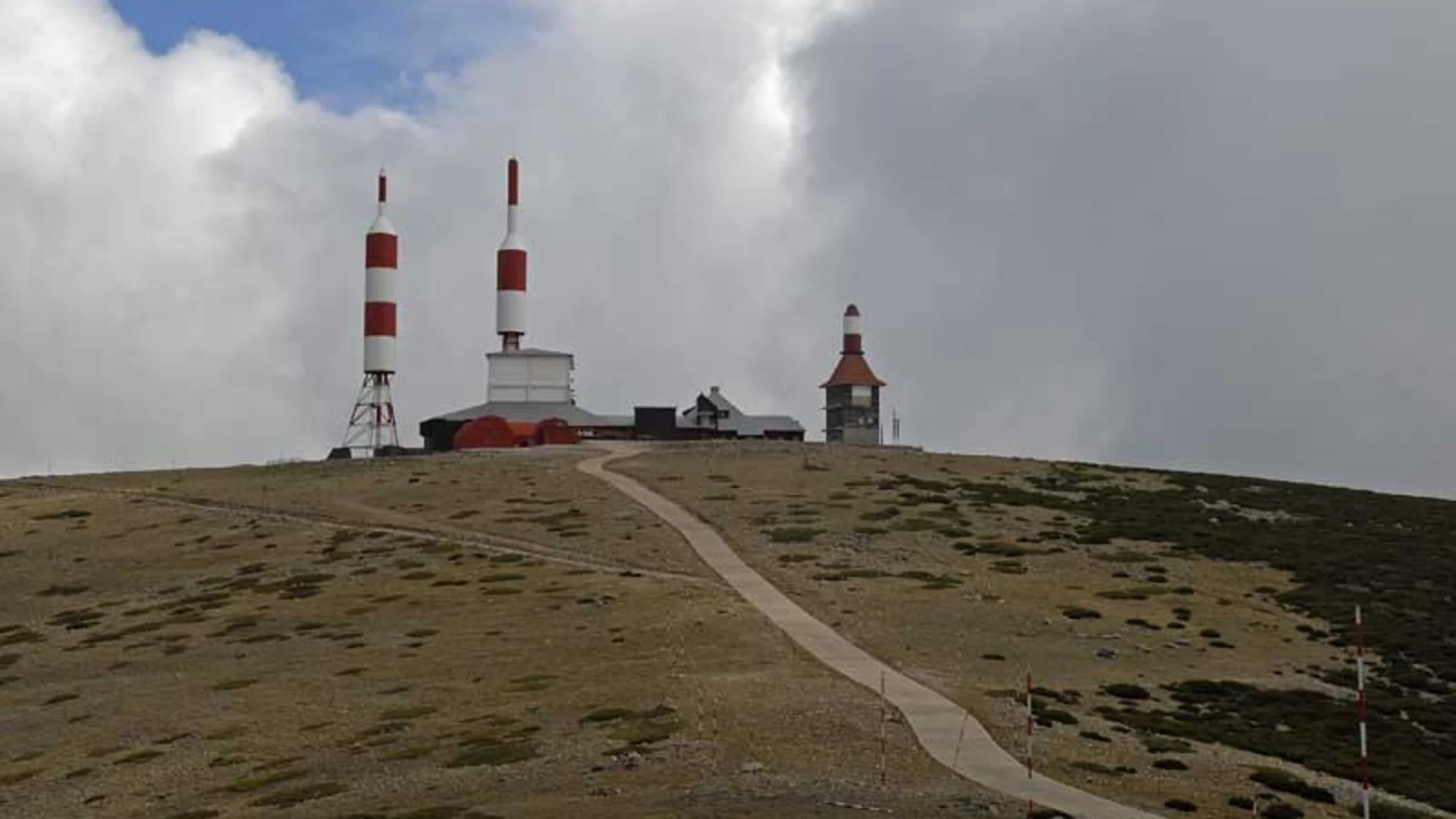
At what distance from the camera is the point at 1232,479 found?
98.2 metres

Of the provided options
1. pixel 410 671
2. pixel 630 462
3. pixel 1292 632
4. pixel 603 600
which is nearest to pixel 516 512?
pixel 630 462

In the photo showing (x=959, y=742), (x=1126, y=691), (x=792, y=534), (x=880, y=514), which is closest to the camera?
(x=959, y=742)

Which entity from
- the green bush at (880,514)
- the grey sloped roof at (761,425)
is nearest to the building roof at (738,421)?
the grey sloped roof at (761,425)

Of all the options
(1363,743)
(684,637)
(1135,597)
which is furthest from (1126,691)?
(1135,597)

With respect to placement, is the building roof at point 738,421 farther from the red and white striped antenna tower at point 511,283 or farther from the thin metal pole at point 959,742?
the thin metal pole at point 959,742

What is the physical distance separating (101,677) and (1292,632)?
3864 cm

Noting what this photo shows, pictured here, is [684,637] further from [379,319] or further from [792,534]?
[379,319]

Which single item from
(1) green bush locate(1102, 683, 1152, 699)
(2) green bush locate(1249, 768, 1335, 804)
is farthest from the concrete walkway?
(1) green bush locate(1102, 683, 1152, 699)

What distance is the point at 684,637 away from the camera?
4794 centimetres

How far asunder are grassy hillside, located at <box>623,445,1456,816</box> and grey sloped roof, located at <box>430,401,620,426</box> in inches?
856

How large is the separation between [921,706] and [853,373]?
307ft

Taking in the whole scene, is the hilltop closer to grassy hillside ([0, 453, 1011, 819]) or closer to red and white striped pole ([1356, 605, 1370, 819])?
grassy hillside ([0, 453, 1011, 819])

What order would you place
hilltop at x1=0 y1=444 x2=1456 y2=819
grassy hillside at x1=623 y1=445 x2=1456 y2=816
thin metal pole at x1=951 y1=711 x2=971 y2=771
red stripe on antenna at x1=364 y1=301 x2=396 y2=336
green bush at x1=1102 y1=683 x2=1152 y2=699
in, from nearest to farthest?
thin metal pole at x1=951 y1=711 x2=971 y2=771 < hilltop at x1=0 y1=444 x2=1456 y2=819 < grassy hillside at x1=623 y1=445 x2=1456 y2=816 < green bush at x1=1102 y1=683 x2=1152 y2=699 < red stripe on antenna at x1=364 y1=301 x2=396 y2=336

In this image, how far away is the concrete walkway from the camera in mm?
29844
